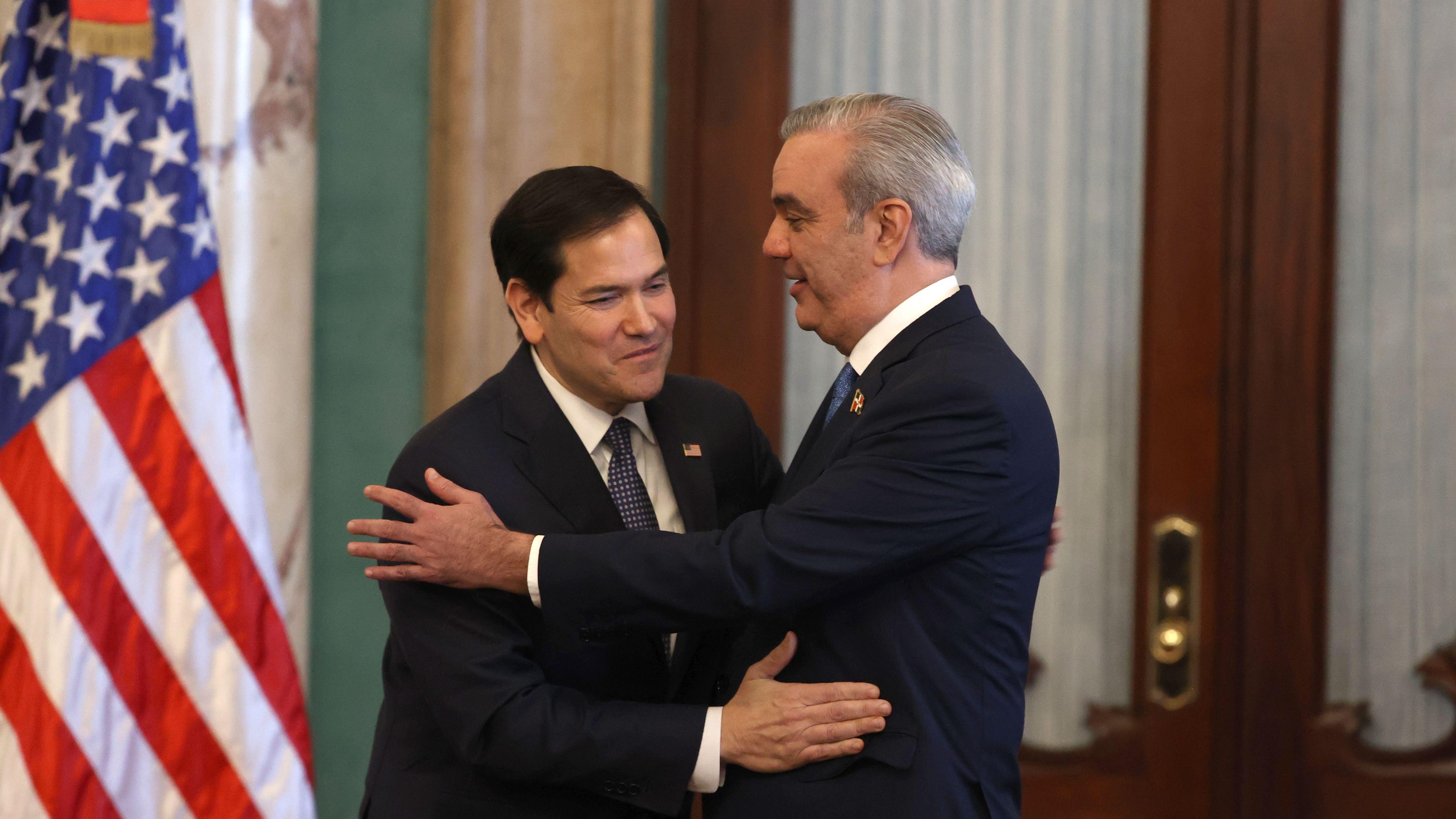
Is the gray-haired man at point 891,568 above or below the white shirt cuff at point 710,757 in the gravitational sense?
above

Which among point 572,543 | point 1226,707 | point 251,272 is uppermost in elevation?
point 251,272

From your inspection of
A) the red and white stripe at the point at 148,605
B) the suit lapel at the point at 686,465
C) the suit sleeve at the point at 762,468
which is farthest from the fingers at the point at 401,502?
the red and white stripe at the point at 148,605

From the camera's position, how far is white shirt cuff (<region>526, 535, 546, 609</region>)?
5.62ft

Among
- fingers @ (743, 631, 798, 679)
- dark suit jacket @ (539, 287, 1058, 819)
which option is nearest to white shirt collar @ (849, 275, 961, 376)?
dark suit jacket @ (539, 287, 1058, 819)

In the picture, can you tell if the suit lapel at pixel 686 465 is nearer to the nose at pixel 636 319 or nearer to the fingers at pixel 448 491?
the nose at pixel 636 319

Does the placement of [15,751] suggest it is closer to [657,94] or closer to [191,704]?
[191,704]

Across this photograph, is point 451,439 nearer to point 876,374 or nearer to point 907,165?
point 876,374

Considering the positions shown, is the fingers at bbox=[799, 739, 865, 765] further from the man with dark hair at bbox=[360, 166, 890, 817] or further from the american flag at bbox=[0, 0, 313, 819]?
the american flag at bbox=[0, 0, 313, 819]

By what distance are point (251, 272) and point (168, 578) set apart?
70cm

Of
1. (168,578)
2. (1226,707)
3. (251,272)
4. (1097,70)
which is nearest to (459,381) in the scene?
(251,272)

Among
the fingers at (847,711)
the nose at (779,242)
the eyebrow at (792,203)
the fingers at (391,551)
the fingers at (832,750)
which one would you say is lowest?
the fingers at (832,750)

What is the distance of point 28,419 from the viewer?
266 centimetres

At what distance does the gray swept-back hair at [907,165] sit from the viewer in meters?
1.87

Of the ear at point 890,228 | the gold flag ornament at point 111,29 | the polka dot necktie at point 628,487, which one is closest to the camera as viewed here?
the ear at point 890,228
